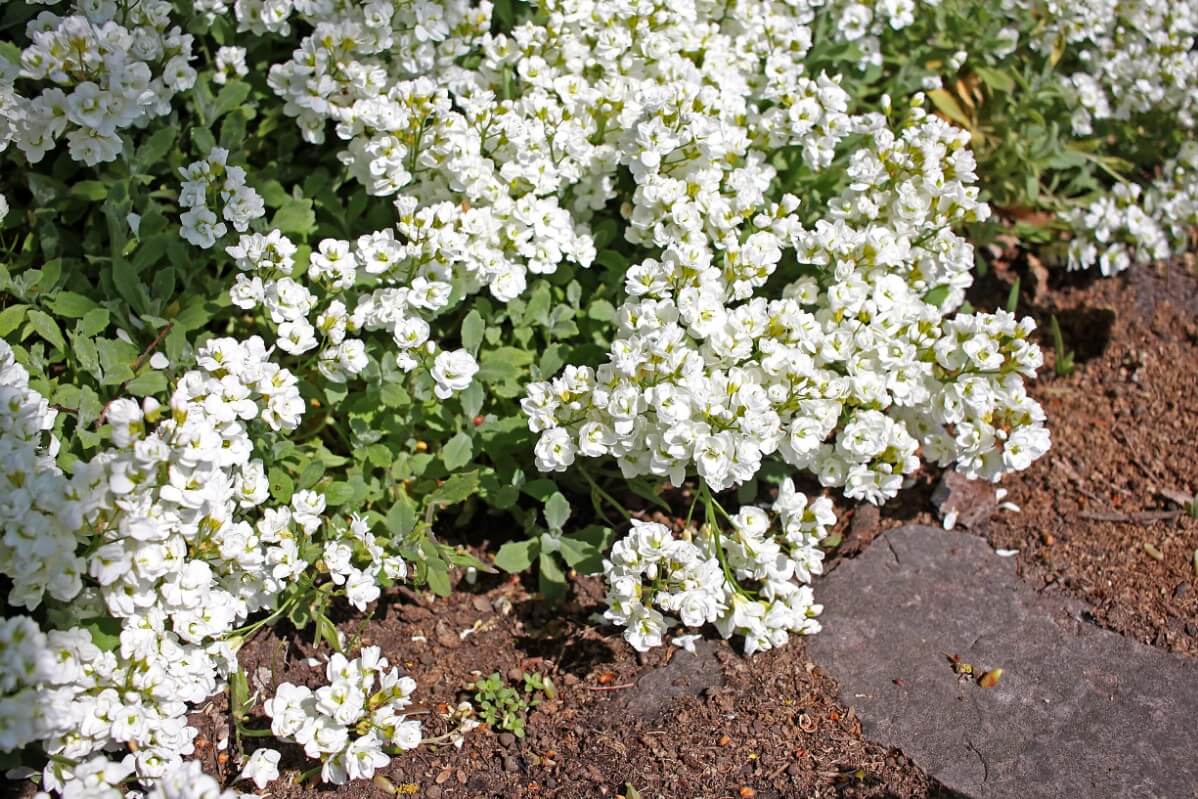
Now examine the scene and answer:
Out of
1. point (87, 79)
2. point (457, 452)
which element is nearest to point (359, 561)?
point (457, 452)

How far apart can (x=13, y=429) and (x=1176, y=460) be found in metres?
3.87

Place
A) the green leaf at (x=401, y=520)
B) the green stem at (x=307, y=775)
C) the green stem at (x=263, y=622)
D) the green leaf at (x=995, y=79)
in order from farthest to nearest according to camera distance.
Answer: the green leaf at (x=995, y=79) < the green leaf at (x=401, y=520) < the green stem at (x=263, y=622) < the green stem at (x=307, y=775)

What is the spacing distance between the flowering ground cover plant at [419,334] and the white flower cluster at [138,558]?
0.4 inches

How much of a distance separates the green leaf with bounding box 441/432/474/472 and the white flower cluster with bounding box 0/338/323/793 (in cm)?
52

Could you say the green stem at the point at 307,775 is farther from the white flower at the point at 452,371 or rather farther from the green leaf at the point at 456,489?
the white flower at the point at 452,371

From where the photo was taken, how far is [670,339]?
3.16 metres

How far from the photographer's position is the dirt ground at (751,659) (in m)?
3.09

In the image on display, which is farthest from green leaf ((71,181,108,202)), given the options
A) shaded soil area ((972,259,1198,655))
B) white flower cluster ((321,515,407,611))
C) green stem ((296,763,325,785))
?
shaded soil area ((972,259,1198,655))

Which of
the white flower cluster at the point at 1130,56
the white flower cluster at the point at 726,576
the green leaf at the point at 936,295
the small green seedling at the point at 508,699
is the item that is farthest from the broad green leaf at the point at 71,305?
the white flower cluster at the point at 1130,56

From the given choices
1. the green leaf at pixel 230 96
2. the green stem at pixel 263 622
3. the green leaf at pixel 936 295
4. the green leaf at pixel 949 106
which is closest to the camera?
the green stem at pixel 263 622

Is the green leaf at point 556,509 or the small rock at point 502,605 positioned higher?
the green leaf at point 556,509

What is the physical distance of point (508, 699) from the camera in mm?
3301

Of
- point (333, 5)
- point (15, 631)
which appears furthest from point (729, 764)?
point (333, 5)

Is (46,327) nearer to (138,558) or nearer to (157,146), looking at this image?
(157,146)
